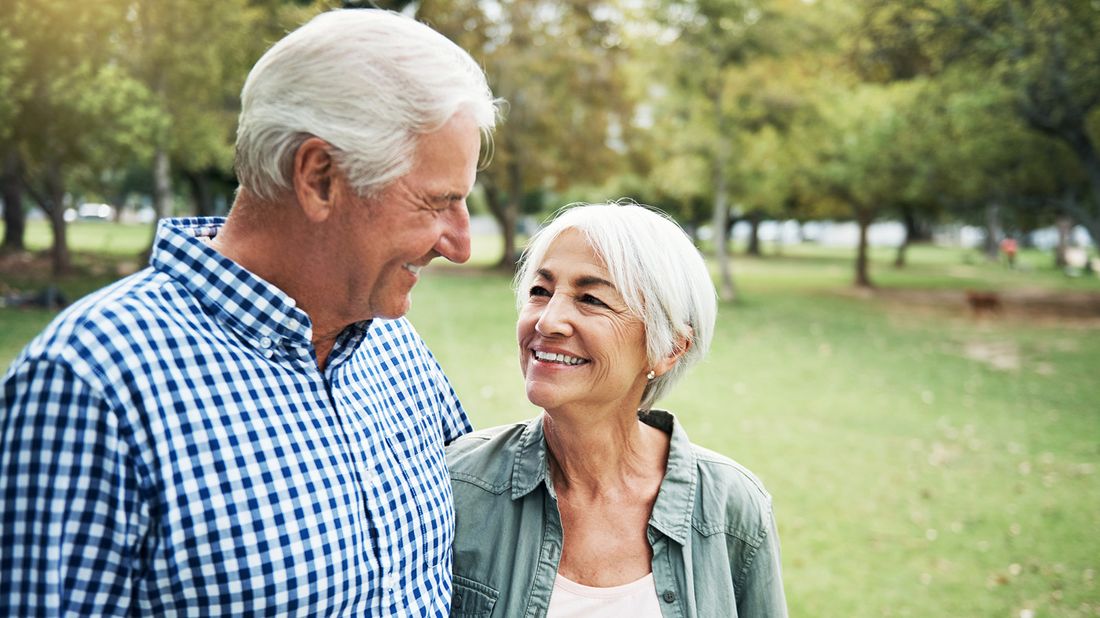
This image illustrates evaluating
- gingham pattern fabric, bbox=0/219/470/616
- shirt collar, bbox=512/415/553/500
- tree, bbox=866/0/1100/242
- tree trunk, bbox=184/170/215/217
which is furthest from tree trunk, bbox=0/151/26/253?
gingham pattern fabric, bbox=0/219/470/616

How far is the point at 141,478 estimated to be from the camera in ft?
4.76

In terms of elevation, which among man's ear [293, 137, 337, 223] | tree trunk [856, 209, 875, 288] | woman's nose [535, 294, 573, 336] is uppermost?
man's ear [293, 137, 337, 223]

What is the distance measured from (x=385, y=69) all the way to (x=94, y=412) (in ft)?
2.64

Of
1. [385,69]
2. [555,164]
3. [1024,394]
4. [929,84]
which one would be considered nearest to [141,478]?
[385,69]

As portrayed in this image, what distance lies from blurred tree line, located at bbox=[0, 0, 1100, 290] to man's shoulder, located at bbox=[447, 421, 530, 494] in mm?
6103

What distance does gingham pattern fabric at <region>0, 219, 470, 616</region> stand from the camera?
1.36m

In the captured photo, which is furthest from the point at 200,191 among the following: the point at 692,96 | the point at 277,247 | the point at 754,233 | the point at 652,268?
the point at 277,247

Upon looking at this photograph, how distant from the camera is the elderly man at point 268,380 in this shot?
4.53 ft

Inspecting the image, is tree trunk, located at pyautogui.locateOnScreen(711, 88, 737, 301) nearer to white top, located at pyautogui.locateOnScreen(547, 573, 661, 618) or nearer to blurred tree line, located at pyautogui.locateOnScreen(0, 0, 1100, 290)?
A: blurred tree line, located at pyautogui.locateOnScreen(0, 0, 1100, 290)

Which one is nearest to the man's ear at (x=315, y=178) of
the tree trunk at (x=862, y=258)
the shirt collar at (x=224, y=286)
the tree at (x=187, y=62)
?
the shirt collar at (x=224, y=286)

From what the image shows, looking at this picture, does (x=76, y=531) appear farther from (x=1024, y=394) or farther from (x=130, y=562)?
(x=1024, y=394)

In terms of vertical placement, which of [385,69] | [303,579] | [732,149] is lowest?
[303,579]

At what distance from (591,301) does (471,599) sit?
0.87m

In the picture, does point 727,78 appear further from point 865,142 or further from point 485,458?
point 485,458
